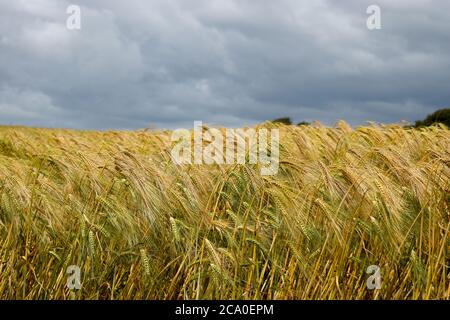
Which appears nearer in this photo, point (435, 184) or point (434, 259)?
point (434, 259)

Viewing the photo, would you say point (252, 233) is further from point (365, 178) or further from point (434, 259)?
point (434, 259)

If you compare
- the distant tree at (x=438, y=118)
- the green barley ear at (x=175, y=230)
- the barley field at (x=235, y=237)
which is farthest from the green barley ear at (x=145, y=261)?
the distant tree at (x=438, y=118)

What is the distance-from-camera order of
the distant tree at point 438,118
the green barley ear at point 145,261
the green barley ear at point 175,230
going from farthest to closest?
the distant tree at point 438,118
the green barley ear at point 175,230
the green barley ear at point 145,261

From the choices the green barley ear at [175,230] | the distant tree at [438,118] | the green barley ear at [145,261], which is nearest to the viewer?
the green barley ear at [145,261]

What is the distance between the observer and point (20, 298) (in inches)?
150

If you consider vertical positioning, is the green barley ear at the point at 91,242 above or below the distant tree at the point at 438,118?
below

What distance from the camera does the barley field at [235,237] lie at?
11.5ft

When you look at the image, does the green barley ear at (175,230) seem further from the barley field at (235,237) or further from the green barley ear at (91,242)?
the green barley ear at (91,242)

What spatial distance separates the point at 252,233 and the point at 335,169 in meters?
0.75

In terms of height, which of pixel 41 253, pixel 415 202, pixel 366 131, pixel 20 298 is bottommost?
pixel 20 298

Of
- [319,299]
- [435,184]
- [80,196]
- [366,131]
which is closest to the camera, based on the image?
[319,299]

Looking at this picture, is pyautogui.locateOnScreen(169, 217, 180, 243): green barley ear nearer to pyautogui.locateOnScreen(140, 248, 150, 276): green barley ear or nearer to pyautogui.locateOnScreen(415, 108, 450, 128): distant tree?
pyautogui.locateOnScreen(140, 248, 150, 276): green barley ear

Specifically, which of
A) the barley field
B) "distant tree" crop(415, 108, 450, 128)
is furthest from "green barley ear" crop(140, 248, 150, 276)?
"distant tree" crop(415, 108, 450, 128)

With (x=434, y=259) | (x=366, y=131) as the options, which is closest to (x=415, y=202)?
(x=434, y=259)
